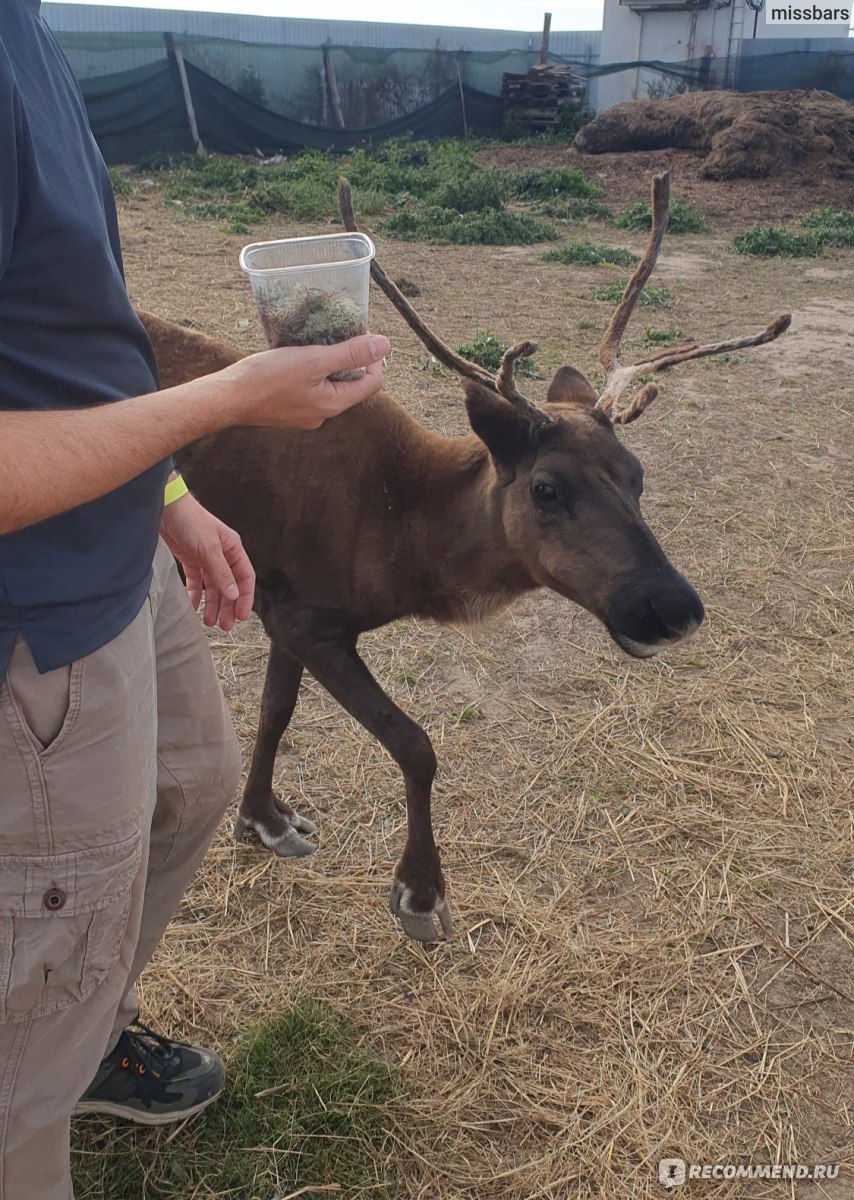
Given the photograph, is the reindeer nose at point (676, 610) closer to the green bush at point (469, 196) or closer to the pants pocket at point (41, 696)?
the pants pocket at point (41, 696)

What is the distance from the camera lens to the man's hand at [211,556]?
7.58 feet

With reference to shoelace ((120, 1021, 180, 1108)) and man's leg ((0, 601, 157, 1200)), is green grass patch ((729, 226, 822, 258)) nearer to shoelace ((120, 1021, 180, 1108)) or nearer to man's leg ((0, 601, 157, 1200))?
shoelace ((120, 1021, 180, 1108))

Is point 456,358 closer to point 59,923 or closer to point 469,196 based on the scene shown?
point 59,923

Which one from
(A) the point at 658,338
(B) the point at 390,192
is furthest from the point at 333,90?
(A) the point at 658,338

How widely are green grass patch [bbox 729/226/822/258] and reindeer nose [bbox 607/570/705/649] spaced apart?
12.5 m

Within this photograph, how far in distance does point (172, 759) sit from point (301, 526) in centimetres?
145

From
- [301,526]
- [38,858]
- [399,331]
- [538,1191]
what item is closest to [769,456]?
[399,331]

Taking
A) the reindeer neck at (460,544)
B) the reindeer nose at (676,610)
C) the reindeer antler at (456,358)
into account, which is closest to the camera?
the reindeer nose at (676,610)

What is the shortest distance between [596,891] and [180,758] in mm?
1780

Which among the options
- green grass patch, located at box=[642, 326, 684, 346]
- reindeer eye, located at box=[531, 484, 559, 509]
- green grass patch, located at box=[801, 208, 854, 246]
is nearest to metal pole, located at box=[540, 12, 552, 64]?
green grass patch, located at box=[801, 208, 854, 246]

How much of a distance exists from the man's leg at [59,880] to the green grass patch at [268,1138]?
0.67 meters

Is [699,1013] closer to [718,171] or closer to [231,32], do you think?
[718,171]

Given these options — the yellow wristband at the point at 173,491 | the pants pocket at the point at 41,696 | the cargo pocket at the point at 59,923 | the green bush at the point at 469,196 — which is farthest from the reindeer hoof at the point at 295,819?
the green bush at the point at 469,196

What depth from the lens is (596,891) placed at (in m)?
3.40
